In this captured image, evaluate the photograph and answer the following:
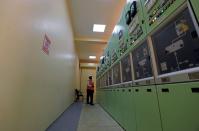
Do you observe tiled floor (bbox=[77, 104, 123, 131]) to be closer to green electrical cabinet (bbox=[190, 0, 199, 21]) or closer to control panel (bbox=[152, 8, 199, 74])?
control panel (bbox=[152, 8, 199, 74])

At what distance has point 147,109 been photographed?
1.26 metres

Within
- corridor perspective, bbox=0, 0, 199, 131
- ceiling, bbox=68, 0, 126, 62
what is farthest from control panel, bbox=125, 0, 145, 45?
ceiling, bbox=68, 0, 126, 62

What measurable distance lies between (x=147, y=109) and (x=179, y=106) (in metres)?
Answer: 0.47

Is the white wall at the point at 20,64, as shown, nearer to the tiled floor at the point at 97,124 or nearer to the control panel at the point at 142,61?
the tiled floor at the point at 97,124

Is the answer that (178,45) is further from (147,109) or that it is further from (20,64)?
(20,64)

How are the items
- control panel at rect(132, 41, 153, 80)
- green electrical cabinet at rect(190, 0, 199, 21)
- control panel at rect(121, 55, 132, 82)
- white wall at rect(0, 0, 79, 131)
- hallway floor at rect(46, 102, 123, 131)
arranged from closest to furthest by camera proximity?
green electrical cabinet at rect(190, 0, 199, 21), white wall at rect(0, 0, 79, 131), control panel at rect(132, 41, 153, 80), control panel at rect(121, 55, 132, 82), hallway floor at rect(46, 102, 123, 131)

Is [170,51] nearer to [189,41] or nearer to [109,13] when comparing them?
[189,41]

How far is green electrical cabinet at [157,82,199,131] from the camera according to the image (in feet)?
2.32

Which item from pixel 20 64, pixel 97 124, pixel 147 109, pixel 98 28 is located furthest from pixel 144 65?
pixel 98 28

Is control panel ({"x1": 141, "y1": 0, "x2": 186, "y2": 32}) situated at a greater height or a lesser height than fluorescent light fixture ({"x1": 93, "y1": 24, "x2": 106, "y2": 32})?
lesser

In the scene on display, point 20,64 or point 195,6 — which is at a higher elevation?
point 195,6

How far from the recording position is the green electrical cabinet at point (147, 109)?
110cm

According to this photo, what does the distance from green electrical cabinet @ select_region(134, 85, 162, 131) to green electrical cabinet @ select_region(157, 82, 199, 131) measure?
0.09 m

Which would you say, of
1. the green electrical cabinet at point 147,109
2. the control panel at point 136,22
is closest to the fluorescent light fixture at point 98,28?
the control panel at point 136,22
